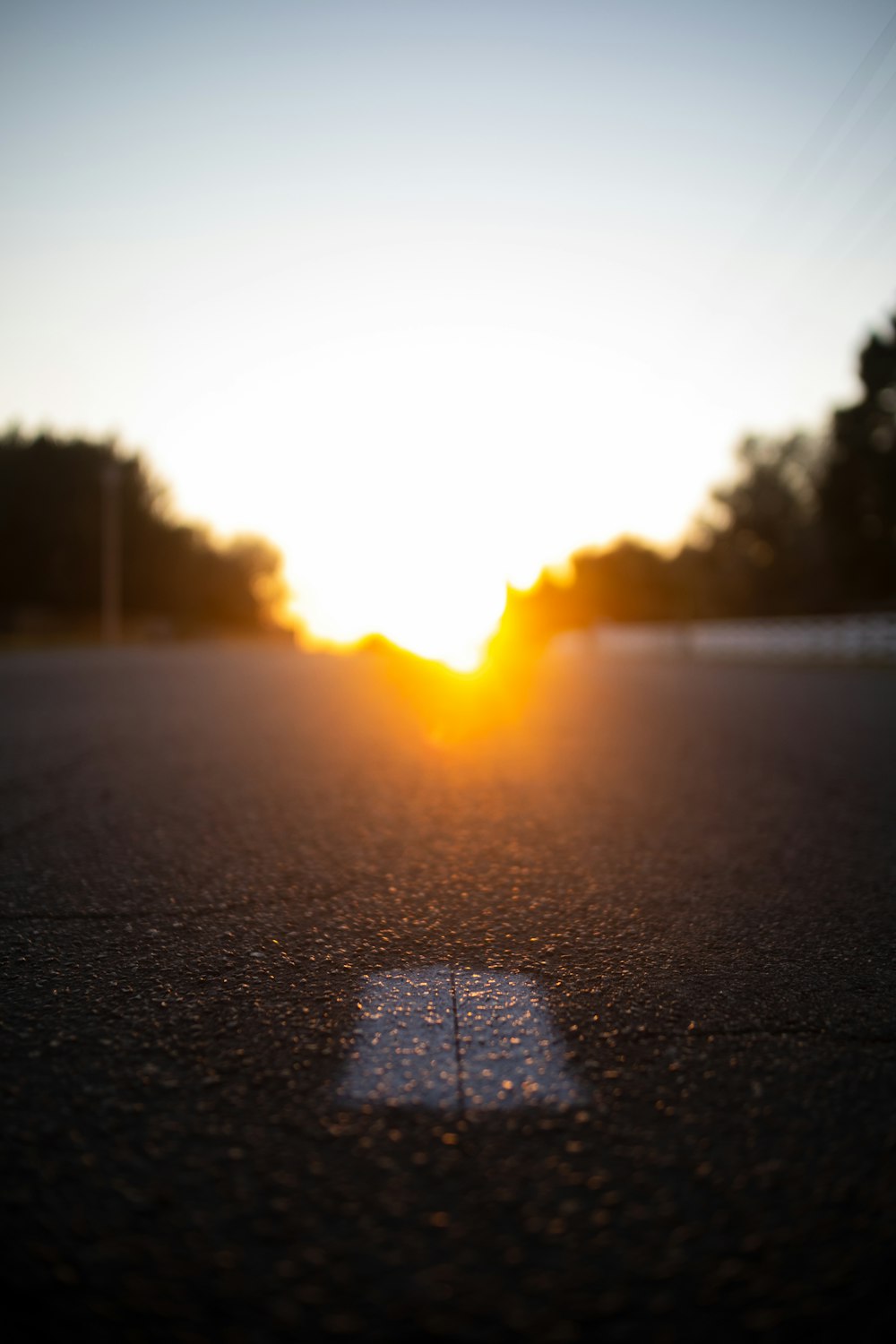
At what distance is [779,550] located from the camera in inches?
3231

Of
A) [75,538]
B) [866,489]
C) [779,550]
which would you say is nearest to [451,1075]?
[75,538]

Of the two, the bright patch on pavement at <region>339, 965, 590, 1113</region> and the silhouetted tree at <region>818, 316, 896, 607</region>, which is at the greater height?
the silhouetted tree at <region>818, 316, 896, 607</region>

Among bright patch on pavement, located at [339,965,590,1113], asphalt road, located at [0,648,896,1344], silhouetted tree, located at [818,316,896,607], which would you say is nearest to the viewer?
asphalt road, located at [0,648,896,1344]

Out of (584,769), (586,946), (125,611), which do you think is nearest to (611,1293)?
(586,946)

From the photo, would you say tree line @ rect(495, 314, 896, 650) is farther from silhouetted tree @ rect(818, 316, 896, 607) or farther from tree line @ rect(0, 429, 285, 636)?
tree line @ rect(0, 429, 285, 636)

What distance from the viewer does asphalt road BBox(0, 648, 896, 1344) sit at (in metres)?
1.57

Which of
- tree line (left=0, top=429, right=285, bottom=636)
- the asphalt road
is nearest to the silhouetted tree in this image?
tree line (left=0, top=429, right=285, bottom=636)

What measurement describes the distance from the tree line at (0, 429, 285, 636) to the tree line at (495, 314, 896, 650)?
3281 cm

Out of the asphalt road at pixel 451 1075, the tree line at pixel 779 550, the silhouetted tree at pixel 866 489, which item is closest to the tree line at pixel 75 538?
the tree line at pixel 779 550

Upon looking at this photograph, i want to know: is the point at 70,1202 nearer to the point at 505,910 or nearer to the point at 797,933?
the point at 505,910

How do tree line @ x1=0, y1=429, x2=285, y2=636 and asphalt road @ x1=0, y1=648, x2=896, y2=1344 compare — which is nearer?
asphalt road @ x1=0, y1=648, x2=896, y2=1344

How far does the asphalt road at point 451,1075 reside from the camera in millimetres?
1565

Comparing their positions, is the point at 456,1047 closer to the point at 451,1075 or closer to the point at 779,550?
the point at 451,1075

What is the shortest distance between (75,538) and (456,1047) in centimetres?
5928
